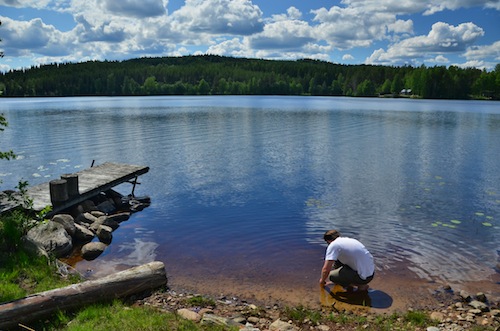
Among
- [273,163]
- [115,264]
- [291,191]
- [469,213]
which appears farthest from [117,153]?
[469,213]

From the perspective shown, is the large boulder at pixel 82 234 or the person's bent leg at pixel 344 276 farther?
the large boulder at pixel 82 234

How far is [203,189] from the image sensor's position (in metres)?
27.9

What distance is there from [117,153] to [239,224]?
25.6 m

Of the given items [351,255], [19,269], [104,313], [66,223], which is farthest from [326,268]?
[66,223]

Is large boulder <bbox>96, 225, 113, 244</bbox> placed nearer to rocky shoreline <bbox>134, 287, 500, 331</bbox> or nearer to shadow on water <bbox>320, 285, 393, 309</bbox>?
rocky shoreline <bbox>134, 287, 500, 331</bbox>

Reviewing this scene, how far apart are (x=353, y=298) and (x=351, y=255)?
142 cm

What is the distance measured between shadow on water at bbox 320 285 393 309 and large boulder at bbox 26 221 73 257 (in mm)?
9941

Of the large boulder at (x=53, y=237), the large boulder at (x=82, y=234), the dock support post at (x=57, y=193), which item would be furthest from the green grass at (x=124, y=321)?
the dock support post at (x=57, y=193)

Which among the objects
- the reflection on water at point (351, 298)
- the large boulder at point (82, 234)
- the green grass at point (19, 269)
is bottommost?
the reflection on water at point (351, 298)

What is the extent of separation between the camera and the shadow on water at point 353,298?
12.7 meters

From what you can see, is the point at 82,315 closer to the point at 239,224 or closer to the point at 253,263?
the point at 253,263

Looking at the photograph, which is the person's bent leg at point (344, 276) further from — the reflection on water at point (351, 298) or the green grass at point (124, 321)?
the green grass at point (124, 321)

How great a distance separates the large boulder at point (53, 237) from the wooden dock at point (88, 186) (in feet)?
4.65

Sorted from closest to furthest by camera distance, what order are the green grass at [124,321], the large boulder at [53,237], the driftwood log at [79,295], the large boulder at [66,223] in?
1. the driftwood log at [79,295]
2. the green grass at [124,321]
3. the large boulder at [53,237]
4. the large boulder at [66,223]
